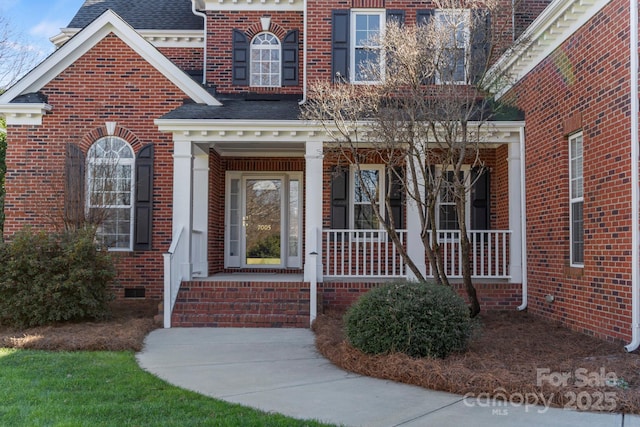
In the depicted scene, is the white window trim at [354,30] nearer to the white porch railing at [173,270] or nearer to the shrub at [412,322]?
the white porch railing at [173,270]

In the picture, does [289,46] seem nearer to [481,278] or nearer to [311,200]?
[311,200]

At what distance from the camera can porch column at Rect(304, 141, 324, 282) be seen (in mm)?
Answer: 10742

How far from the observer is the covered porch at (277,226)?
1049 centimetres

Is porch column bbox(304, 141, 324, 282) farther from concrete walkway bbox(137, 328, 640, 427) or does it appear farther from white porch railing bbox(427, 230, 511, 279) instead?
concrete walkway bbox(137, 328, 640, 427)

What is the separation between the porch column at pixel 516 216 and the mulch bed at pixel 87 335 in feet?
20.9

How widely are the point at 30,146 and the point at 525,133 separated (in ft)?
31.6

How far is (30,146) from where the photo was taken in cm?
1202

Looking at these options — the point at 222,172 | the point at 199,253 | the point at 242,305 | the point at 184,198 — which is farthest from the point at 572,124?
the point at 222,172

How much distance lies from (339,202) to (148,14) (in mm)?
7349

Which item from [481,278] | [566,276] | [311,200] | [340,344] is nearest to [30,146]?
[311,200]

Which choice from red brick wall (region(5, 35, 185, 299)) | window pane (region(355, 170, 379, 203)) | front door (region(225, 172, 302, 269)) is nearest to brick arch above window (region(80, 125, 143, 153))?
red brick wall (region(5, 35, 185, 299))

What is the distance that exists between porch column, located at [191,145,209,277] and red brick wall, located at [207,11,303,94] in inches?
93.0

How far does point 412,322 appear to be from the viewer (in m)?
6.61

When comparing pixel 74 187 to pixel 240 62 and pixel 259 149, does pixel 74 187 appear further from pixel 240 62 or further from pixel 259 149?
pixel 240 62
